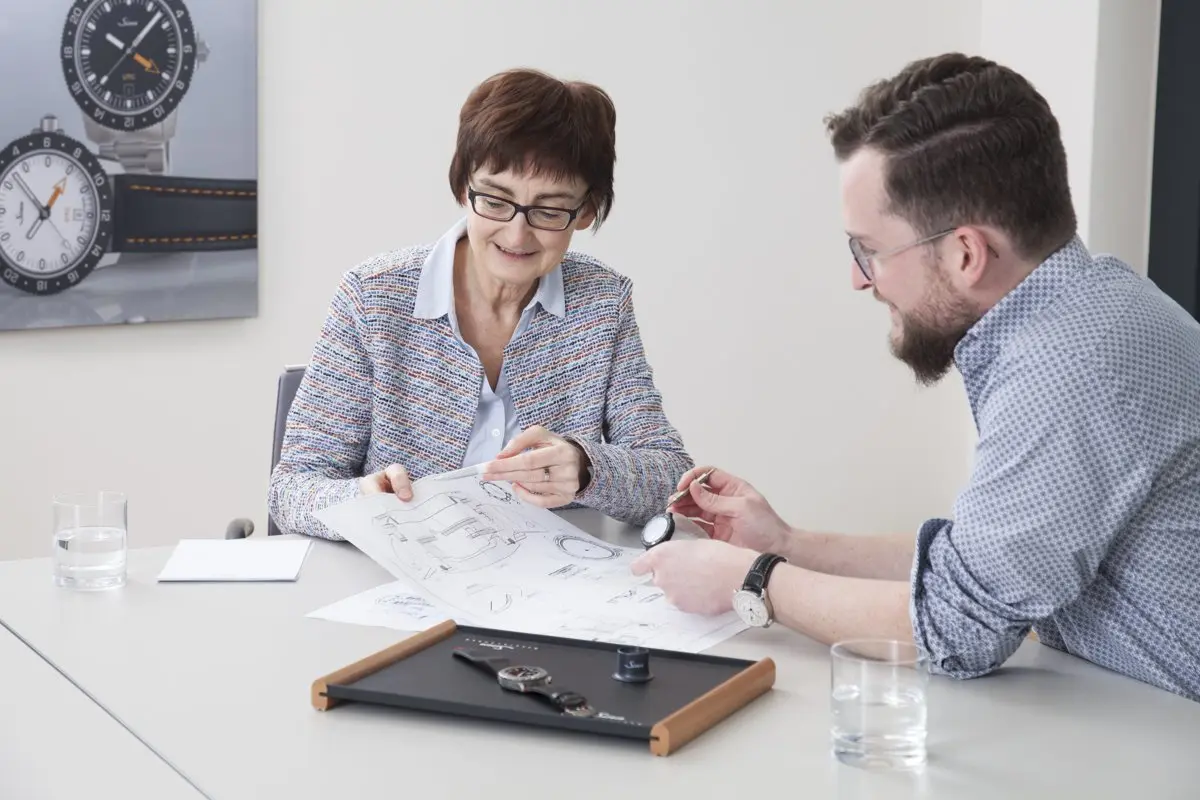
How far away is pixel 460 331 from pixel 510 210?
24 cm

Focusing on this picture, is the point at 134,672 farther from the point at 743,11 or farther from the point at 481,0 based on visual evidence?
the point at 743,11

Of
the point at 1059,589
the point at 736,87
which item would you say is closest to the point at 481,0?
the point at 736,87

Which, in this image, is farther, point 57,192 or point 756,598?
point 57,192

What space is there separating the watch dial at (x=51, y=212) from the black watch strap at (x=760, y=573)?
2228mm

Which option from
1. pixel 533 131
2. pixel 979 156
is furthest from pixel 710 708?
pixel 533 131

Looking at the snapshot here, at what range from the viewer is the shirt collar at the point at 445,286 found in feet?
7.61

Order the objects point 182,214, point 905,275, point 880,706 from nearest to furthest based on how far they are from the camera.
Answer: point 880,706, point 905,275, point 182,214

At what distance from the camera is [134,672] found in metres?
1.46

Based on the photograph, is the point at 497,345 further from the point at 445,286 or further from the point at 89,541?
the point at 89,541

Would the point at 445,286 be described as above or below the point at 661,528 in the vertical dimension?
above

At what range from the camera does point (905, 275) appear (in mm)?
1593

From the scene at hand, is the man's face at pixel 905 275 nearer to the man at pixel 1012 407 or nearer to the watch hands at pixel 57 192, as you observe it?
the man at pixel 1012 407

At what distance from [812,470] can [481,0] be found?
187 centimetres

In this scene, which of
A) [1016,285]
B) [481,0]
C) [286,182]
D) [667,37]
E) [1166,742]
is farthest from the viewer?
[667,37]
